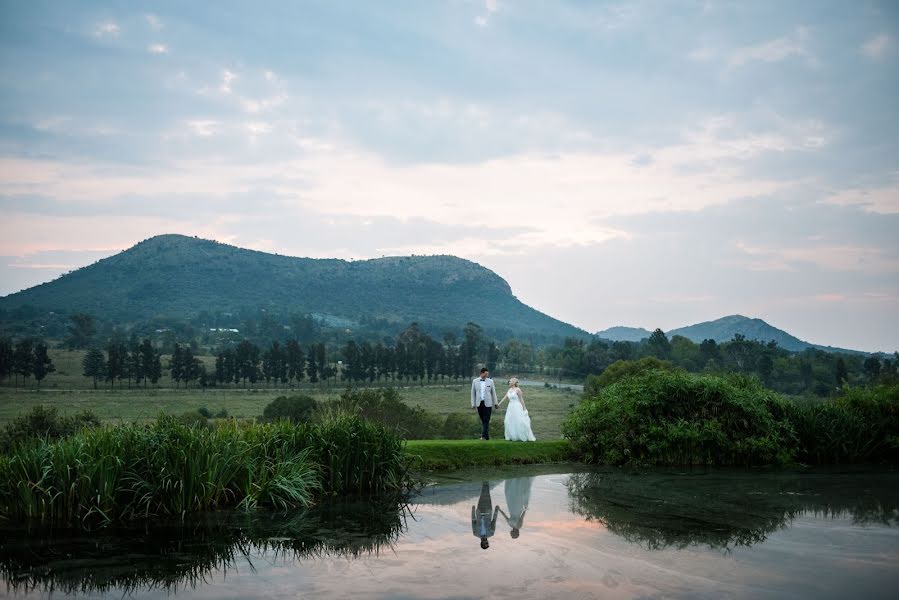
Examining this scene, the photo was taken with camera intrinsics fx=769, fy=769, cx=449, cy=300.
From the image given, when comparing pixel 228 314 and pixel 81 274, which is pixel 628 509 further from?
pixel 81 274

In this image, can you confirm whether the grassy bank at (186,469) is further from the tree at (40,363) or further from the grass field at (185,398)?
the tree at (40,363)

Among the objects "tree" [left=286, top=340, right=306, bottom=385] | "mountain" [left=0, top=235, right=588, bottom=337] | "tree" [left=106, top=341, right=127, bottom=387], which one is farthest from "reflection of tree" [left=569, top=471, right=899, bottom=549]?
"mountain" [left=0, top=235, right=588, bottom=337]

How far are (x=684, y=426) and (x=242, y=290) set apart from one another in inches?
6634

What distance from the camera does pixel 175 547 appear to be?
354 inches

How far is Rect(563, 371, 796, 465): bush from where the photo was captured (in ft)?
53.5


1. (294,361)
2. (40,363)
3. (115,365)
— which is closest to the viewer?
(40,363)

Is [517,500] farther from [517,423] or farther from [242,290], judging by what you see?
[242,290]

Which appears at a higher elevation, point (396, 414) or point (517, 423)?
point (517, 423)

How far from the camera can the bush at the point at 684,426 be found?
53.5ft

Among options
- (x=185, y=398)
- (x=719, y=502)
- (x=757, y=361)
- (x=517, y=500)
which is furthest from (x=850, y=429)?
(x=185, y=398)

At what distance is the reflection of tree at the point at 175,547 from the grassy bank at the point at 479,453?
4.30 m

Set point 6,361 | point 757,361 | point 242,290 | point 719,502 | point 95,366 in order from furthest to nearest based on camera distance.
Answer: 1. point 242,290
2. point 95,366
3. point 757,361
4. point 6,361
5. point 719,502

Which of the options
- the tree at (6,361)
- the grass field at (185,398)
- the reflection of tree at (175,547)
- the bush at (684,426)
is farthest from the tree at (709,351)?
→ the reflection of tree at (175,547)

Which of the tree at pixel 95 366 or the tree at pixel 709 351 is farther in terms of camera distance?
the tree at pixel 95 366
